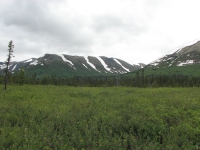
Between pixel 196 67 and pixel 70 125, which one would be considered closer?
pixel 70 125

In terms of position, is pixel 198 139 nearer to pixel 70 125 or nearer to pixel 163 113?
pixel 163 113

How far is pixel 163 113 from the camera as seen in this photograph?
9.12 metres

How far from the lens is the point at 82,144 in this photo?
5645 millimetres

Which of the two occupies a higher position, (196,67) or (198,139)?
(196,67)

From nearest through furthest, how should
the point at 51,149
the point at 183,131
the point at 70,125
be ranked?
the point at 51,149, the point at 183,131, the point at 70,125

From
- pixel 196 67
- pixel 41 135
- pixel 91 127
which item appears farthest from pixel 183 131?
pixel 196 67

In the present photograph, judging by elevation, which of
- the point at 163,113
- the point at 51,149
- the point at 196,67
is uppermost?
the point at 196,67

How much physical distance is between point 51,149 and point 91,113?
4.16m

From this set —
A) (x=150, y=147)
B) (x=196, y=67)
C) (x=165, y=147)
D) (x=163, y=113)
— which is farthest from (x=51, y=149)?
(x=196, y=67)

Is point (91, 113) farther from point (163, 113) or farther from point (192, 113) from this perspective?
point (192, 113)

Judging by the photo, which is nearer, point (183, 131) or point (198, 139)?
point (198, 139)

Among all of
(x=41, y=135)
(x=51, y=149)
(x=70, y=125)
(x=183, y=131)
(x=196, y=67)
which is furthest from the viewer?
(x=196, y=67)

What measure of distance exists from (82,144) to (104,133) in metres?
1.43

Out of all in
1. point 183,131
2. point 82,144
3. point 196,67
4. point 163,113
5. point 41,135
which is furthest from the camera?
point 196,67
